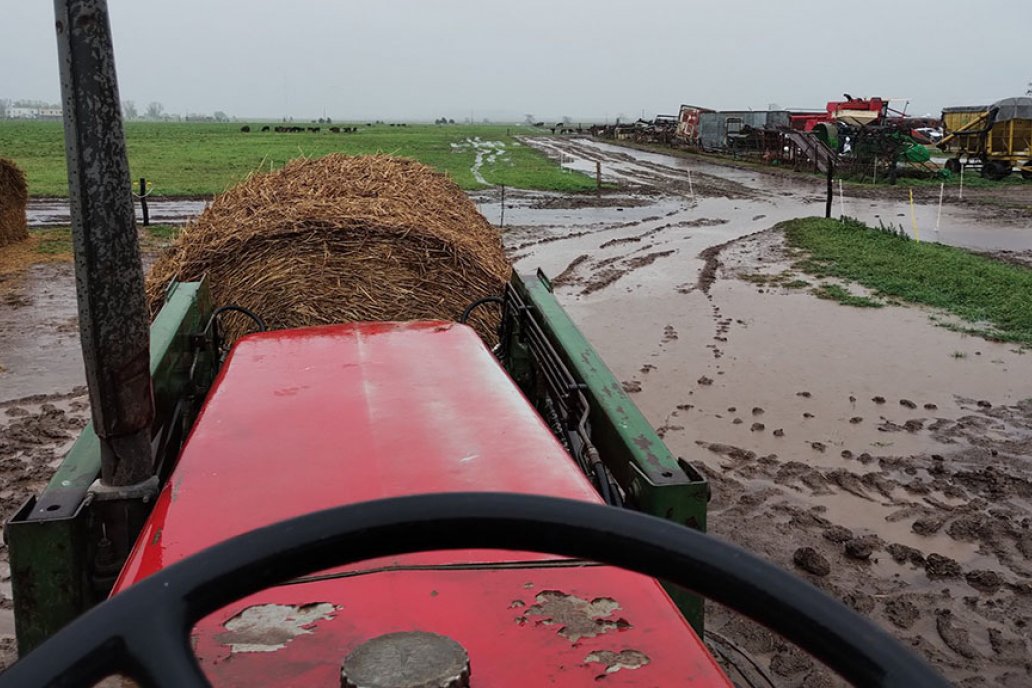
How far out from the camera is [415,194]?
5.93 m

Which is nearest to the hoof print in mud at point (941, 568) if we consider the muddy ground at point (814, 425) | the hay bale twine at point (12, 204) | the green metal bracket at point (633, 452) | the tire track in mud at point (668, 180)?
the muddy ground at point (814, 425)

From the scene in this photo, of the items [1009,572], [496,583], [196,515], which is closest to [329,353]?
[196,515]

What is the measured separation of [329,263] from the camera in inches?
187

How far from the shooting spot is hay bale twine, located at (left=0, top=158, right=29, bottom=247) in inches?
517

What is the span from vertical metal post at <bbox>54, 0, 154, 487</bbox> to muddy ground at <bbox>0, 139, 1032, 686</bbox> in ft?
7.87

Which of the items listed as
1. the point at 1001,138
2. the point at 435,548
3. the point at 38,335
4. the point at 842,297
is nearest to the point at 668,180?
the point at 1001,138

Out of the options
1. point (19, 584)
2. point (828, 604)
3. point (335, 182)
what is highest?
point (335, 182)

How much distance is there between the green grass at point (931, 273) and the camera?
9188 millimetres

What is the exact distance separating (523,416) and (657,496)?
0.45 metres

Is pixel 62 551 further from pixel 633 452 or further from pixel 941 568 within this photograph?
pixel 941 568

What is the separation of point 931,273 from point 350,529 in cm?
1188

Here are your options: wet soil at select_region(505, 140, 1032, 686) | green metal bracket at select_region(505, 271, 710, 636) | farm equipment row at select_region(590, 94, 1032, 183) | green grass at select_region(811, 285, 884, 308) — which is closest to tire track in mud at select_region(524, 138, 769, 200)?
farm equipment row at select_region(590, 94, 1032, 183)

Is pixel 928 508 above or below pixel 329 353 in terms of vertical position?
below

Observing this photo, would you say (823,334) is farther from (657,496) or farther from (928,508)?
(657,496)
